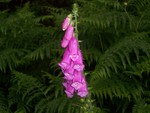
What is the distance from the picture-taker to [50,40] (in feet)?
13.2

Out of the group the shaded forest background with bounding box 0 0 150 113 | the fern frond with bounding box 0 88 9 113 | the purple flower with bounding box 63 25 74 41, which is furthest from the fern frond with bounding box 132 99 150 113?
the fern frond with bounding box 0 88 9 113

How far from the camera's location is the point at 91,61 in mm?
3455

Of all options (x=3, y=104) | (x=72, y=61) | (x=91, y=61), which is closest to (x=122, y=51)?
(x=91, y=61)

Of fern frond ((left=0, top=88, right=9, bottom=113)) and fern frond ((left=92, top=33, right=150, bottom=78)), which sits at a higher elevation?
fern frond ((left=92, top=33, right=150, bottom=78))

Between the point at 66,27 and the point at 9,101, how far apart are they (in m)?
1.60

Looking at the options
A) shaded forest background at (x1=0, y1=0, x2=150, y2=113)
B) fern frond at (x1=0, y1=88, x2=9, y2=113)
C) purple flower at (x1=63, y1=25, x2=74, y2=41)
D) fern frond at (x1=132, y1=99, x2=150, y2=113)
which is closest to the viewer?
purple flower at (x1=63, y1=25, x2=74, y2=41)

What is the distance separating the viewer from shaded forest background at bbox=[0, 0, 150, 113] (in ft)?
10.5

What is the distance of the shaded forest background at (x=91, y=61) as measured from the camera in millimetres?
3189

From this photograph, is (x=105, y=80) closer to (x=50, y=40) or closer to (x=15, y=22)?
(x=50, y=40)

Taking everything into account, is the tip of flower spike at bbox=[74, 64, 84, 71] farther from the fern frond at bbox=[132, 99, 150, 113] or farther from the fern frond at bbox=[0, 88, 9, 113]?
the fern frond at bbox=[0, 88, 9, 113]

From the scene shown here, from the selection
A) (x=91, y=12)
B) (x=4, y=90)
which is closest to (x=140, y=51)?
(x=91, y=12)

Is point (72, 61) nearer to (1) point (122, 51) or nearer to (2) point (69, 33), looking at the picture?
(2) point (69, 33)

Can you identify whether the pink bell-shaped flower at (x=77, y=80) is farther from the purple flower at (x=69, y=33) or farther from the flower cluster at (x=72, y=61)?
the purple flower at (x=69, y=33)

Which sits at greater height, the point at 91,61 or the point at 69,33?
the point at 69,33
